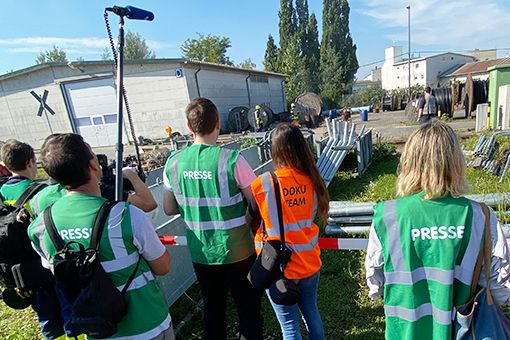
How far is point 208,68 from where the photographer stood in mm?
19547

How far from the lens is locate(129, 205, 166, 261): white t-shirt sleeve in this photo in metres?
1.68

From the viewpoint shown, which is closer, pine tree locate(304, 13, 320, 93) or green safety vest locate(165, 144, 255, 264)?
green safety vest locate(165, 144, 255, 264)

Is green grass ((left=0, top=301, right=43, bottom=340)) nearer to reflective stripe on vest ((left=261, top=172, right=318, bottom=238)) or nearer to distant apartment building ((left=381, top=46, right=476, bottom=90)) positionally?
reflective stripe on vest ((left=261, top=172, right=318, bottom=238))

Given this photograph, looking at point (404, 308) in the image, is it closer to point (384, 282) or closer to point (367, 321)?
point (384, 282)

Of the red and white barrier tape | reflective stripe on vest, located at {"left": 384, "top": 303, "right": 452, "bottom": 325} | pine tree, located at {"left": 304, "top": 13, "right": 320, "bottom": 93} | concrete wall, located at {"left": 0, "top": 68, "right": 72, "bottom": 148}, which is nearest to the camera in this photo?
reflective stripe on vest, located at {"left": 384, "top": 303, "right": 452, "bottom": 325}

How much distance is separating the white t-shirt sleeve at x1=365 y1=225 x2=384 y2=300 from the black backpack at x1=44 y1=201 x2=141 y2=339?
4.24 ft

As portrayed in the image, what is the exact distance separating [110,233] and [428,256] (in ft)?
5.02

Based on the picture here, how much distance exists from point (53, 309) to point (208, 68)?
18.7 meters

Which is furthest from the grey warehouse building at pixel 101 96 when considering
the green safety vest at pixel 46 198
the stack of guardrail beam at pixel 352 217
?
the green safety vest at pixel 46 198

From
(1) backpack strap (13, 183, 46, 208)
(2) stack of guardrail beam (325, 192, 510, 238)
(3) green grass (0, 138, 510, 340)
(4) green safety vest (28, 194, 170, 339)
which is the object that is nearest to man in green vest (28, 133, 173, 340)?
(4) green safety vest (28, 194, 170, 339)

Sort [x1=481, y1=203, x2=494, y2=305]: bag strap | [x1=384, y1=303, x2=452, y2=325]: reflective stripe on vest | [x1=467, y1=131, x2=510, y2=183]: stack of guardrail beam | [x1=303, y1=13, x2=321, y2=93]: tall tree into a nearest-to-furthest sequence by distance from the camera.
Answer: [x1=481, y1=203, x2=494, y2=305]: bag strap < [x1=384, y1=303, x2=452, y2=325]: reflective stripe on vest < [x1=467, y1=131, x2=510, y2=183]: stack of guardrail beam < [x1=303, y1=13, x2=321, y2=93]: tall tree

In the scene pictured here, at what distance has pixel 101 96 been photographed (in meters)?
18.9

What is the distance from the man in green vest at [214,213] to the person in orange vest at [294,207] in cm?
15

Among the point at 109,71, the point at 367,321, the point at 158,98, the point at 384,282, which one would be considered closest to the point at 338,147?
the point at 367,321
